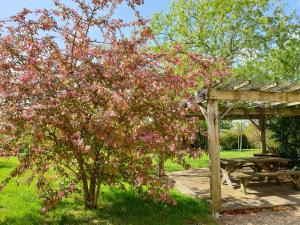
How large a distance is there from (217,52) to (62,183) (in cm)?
1452

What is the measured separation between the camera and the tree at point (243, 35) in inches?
772

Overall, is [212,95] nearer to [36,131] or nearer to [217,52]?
[36,131]

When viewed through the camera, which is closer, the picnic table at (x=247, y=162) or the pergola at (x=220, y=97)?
the pergola at (x=220, y=97)

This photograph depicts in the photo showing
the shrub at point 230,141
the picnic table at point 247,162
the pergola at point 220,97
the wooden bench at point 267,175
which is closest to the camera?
the pergola at point 220,97

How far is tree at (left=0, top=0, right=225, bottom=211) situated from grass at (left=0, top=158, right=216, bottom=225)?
0.65 metres

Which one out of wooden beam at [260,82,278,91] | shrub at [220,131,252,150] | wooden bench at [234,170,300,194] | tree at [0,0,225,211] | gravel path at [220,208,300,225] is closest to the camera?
tree at [0,0,225,211]

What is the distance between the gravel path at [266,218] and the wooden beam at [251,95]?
98.7 inches

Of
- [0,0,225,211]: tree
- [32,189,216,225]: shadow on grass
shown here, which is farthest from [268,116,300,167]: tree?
[0,0,225,211]: tree

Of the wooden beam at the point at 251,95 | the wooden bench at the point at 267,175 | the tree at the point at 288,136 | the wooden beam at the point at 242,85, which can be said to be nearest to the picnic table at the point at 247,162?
the wooden bench at the point at 267,175

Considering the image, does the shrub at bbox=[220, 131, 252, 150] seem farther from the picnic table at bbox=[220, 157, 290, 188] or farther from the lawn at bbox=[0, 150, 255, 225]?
the lawn at bbox=[0, 150, 255, 225]

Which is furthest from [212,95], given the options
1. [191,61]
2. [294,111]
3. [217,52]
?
[217,52]

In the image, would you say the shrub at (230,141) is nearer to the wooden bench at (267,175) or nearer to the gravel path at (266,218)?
the wooden bench at (267,175)

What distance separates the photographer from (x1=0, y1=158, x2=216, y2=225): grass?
6.72m

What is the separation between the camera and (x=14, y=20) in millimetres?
6234
